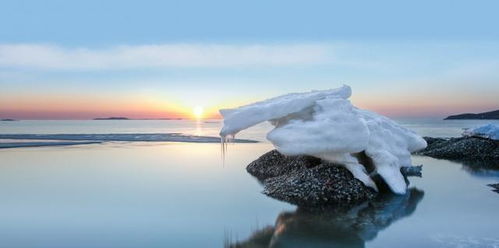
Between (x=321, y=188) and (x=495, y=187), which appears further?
(x=495, y=187)

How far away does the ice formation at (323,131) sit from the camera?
13117 mm

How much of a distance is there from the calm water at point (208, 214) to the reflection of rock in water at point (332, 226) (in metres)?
0.02

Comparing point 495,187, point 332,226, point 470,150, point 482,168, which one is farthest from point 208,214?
Answer: point 470,150

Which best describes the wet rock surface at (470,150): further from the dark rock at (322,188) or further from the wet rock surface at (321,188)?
the dark rock at (322,188)

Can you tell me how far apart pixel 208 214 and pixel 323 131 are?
169 inches

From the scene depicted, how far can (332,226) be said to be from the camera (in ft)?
31.8

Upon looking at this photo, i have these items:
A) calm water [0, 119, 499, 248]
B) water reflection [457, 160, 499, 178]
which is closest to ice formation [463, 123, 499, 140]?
water reflection [457, 160, 499, 178]

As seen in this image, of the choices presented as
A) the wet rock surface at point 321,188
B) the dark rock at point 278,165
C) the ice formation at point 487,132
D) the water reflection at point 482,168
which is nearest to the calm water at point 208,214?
the wet rock surface at point 321,188

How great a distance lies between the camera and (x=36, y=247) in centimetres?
820

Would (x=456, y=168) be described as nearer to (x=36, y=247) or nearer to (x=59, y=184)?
(x=59, y=184)

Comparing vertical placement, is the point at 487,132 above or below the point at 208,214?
above

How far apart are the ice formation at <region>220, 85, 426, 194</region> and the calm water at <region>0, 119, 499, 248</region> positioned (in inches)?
50.8

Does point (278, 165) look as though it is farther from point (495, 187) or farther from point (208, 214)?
point (495, 187)

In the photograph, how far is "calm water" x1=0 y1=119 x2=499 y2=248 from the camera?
8.77 metres
